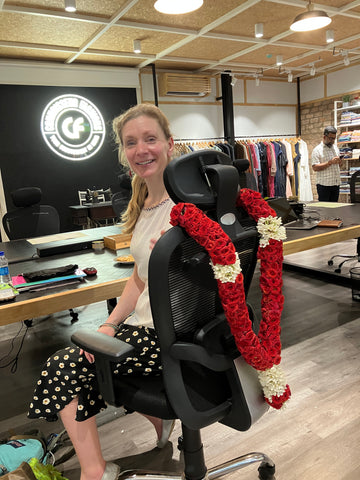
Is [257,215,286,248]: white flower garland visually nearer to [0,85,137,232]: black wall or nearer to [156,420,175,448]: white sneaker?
[156,420,175,448]: white sneaker

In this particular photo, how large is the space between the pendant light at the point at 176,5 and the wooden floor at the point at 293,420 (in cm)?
266

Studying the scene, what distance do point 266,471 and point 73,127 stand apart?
609 centimetres

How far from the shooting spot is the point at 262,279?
116 centimetres

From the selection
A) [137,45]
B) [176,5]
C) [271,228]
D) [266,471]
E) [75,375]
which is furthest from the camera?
[137,45]

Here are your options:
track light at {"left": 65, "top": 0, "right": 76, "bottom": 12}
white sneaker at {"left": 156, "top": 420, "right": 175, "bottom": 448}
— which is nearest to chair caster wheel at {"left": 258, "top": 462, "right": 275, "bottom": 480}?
white sneaker at {"left": 156, "top": 420, "right": 175, "bottom": 448}

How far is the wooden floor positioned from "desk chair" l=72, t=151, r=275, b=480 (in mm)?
648

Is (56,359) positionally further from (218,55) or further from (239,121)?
(239,121)

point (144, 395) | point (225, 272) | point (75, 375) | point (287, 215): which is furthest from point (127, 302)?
point (287, 215)

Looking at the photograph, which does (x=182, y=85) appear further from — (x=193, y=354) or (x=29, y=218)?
(x=193, y=354)

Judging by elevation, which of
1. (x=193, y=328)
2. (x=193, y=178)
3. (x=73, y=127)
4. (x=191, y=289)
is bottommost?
(x=193, y=328)

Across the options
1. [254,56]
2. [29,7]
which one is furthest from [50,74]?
[254,56]

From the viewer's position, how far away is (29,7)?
4062 mm

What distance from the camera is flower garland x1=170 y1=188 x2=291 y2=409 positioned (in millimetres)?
941

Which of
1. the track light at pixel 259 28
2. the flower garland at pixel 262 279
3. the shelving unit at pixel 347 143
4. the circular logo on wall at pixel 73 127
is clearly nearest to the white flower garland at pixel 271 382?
the flower garland at pixel 262 279
